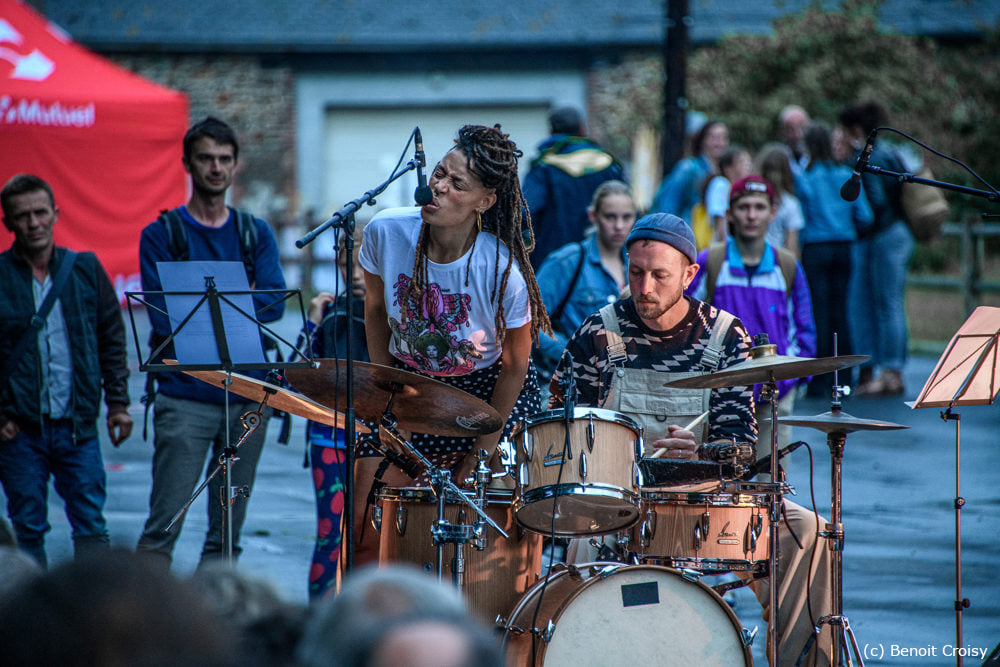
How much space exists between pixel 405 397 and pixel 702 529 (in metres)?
1.24

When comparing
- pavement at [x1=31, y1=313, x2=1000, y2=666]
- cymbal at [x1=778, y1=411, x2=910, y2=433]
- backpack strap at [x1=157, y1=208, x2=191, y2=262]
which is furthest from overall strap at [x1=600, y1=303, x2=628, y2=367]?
backpack strap at [x1=157, y1=208, x2=191, y2=262]

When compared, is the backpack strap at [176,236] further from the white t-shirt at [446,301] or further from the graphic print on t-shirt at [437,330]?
the graphic print on t-shirt at [437,330]

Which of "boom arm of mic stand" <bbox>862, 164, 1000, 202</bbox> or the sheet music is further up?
"boom arm of mic stand" <bbox>862, 164, 1000, 202</bbox>

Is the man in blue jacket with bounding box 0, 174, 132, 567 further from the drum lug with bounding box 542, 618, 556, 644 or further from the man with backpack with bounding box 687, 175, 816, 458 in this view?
the man with backpack with bounding box 687, 175, 816, 458

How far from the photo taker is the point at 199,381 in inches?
219

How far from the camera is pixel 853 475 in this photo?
30.0 feet

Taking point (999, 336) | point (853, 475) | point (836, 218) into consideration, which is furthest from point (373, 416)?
point (836, 218)

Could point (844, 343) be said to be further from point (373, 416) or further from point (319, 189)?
point (319, 189)

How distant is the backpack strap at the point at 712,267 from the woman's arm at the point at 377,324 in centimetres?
242

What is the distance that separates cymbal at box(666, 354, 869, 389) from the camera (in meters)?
4.30

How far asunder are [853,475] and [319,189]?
1878 cm

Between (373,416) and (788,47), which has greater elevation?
(788,47)

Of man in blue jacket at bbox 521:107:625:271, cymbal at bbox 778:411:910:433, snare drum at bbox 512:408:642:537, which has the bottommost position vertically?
snare drum at bbox 512:408:642:537

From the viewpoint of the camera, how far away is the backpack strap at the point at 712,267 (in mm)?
6707
